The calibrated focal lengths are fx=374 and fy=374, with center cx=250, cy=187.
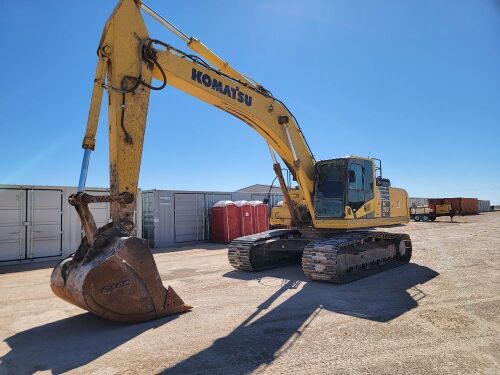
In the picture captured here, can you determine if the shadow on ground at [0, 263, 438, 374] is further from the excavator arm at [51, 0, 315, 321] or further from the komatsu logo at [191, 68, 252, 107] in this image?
the komatsu logo at [191, 68, 252, 107]

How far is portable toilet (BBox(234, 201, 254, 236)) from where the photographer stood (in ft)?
59.2

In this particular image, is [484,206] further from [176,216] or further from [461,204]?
[176,216]

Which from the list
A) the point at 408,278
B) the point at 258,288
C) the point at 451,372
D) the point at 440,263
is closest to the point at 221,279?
the point at 258,288

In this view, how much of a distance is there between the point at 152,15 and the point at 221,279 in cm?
561

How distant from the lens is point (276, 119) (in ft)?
28.2

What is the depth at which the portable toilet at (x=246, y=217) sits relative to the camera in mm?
18031

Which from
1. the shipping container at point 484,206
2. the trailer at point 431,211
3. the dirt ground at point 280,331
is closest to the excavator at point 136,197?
the dirt ground at point 280,331

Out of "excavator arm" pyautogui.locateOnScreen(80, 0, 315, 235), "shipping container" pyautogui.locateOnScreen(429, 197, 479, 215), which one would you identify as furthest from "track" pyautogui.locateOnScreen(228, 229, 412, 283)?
"shipping container" pyautogui.locateOnScreen(429, 197, 479, 215)

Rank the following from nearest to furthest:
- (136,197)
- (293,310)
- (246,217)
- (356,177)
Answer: (136,197)
(293,310)
(356,177)
(246,217)

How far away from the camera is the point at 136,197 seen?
5207 mm

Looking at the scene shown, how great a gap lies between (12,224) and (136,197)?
968cm

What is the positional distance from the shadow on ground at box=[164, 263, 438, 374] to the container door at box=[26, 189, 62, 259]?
25.1 ft

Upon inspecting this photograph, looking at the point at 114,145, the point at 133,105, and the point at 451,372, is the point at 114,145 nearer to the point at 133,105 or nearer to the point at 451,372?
the point at 133,105

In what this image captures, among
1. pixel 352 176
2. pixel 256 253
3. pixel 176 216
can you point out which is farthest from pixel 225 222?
pixel 352 176
